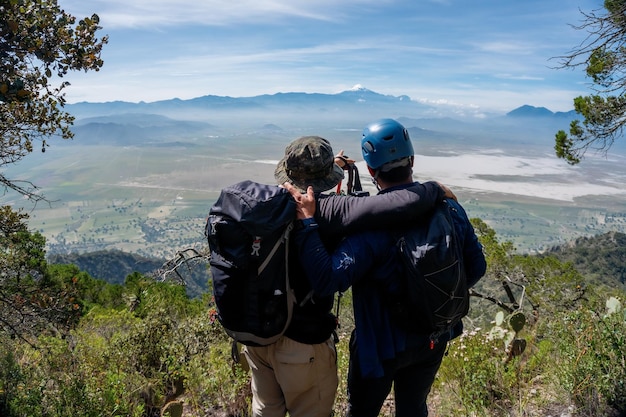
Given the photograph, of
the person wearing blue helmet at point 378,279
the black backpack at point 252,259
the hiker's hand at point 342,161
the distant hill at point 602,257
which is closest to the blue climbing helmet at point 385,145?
the person wearing blue helmet at point 378,279

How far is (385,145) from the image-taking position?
6.52ft

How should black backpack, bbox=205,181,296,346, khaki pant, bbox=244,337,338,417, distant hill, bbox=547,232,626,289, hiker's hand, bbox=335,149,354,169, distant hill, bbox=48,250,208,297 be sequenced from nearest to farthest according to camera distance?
black backpack, bbox=205,181,296,346, khaki pant, bbox=244,337,338,417, hiker's hand, bbox=335,149,354,169, distant hill, bbox=547,232,626,289, distant hill, bbox=48,250,208,297

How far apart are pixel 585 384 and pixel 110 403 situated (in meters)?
2.96

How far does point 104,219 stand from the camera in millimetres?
182125

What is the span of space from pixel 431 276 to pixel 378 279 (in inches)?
9.4

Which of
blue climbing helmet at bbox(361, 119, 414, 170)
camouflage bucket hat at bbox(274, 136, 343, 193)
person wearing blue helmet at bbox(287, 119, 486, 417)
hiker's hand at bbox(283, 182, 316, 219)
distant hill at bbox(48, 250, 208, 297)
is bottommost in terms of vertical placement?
distant hill at bbox(48, 250, 208, 297)

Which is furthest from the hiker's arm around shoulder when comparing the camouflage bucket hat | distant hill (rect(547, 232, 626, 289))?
distant hill (rect(547, 232, 626, 289))

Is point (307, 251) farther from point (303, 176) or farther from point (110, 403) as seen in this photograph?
point (110, 403)

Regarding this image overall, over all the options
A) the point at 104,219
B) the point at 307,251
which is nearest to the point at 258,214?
the point at 307,251

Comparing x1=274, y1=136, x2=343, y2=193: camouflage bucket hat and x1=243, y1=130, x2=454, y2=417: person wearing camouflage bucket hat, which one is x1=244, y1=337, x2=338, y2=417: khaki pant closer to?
x1=243, y1=130, x2=454, y2=417: person wearing camouflage bucket hat

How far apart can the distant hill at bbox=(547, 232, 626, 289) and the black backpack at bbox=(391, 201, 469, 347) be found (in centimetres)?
2610

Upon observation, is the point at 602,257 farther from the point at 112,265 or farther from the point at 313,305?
the point at 112,265

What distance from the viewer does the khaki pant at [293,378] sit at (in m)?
1.98

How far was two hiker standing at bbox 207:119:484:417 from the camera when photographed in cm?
182
